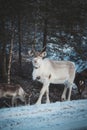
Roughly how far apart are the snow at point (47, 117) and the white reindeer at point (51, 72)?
0.07 meters

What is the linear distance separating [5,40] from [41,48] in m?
0.28

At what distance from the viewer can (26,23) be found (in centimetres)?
276

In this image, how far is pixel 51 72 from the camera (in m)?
2.87

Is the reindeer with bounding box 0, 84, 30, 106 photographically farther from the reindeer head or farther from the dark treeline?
the reindeer head

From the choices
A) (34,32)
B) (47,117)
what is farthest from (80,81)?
(34,32)

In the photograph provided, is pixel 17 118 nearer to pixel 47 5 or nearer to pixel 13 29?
pixel 13 29

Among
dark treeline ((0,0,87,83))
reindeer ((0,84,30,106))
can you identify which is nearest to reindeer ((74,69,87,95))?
dark treeline ((0,0,87,83))

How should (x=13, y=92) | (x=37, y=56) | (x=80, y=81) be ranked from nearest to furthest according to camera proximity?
(x=13, y=92) < (x=37, y=56) < (x=80, y=81)

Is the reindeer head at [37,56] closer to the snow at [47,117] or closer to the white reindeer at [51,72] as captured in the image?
the white reindeer at [51,72]

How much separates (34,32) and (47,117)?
630 millimetres

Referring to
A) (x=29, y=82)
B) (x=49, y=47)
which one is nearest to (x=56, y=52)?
(x=49, y=47)

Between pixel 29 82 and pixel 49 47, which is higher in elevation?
pixel 49 47

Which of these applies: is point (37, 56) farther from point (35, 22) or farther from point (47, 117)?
point (47, 117)

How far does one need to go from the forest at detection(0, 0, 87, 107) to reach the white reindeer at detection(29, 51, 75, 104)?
51 mm
